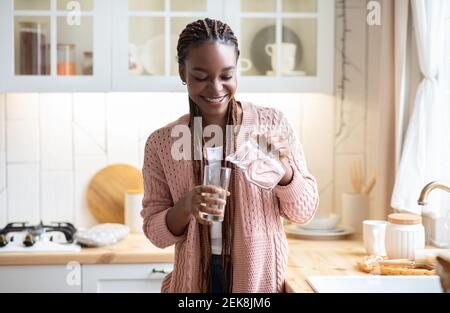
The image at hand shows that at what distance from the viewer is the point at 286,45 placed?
2740mm

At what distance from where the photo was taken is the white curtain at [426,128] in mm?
2318

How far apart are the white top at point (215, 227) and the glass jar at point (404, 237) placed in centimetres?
69

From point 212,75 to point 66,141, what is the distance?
4.94 feet

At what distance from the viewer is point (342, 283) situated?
6.53 ft

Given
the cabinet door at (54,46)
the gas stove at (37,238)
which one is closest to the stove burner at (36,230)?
the gas stove at (37,238)

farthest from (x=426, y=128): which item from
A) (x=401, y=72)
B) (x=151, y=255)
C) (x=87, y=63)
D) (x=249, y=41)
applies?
(x=87, y=63)

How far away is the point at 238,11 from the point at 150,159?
43.8 inches

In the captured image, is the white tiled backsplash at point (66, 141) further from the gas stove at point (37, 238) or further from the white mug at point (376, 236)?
the white mug at point (376, 236)

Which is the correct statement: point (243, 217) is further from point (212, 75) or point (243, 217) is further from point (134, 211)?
point (134, 211)

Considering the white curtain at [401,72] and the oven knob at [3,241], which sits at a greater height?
the white curtain at [401,72]

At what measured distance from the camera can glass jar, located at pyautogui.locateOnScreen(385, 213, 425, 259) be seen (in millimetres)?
2141

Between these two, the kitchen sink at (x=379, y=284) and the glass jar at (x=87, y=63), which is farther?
the glass jar at (x=87, y=63)
